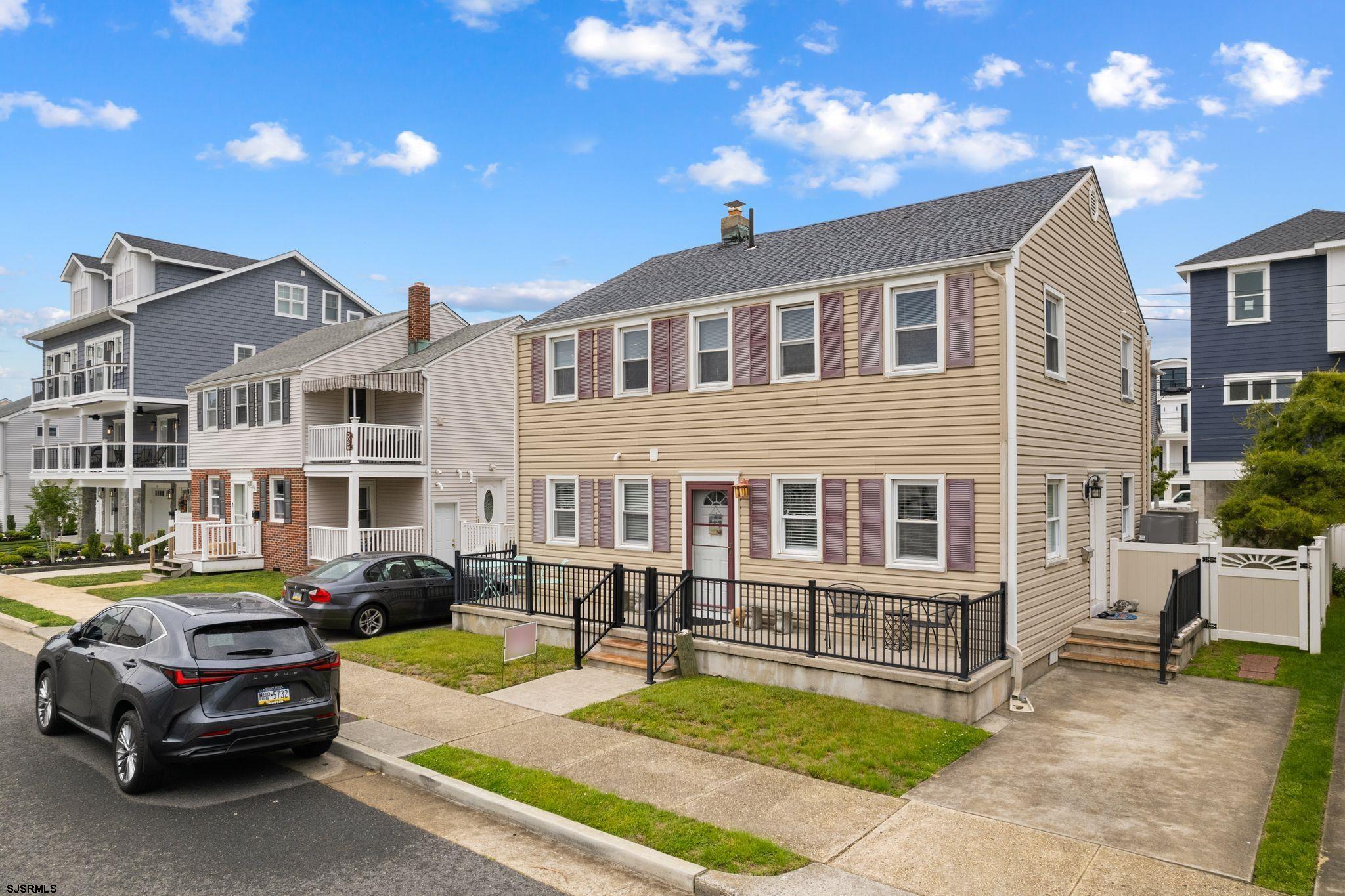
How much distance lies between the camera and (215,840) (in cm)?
644

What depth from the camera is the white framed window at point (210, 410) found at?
27.4 meters

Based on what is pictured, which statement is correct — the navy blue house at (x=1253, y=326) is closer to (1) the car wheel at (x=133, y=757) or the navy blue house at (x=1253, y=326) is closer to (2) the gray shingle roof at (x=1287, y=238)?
(2) the gray shingle roof at (x=1287, y=238)

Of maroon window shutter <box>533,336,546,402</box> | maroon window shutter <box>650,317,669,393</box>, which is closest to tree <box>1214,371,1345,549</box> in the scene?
maroon window shutter <box>650,317,669,393</box>

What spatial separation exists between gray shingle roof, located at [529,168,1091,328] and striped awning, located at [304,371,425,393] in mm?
7373

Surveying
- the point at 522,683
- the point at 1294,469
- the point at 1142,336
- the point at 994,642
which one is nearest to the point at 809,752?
the point at 994,642

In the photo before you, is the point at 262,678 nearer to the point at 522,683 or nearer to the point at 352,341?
the point at 522,683

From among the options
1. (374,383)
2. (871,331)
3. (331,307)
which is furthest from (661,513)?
(331,307)

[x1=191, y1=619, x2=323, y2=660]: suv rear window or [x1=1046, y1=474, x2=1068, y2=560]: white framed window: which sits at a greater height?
[x1=1046, y1=474, x2=1068, y2=560]: white framed window

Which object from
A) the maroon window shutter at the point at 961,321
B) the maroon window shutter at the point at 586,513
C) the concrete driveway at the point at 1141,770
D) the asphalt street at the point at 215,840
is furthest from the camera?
the maroon window shutter at the point at 586,513

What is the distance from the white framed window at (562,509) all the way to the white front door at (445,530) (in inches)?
321

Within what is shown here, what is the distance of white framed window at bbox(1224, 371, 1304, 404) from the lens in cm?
2417

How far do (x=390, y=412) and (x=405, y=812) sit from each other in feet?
63.4

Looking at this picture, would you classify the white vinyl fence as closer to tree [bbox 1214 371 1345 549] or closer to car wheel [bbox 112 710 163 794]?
tree [bbox 1214 371 1345 549]

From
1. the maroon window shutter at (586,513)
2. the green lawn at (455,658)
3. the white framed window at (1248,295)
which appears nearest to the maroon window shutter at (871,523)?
the green lawn at (455,658)
